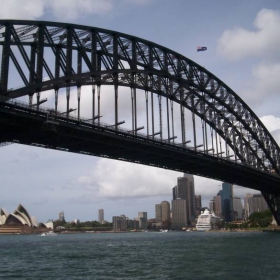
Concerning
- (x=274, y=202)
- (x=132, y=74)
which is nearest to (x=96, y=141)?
(x=132, y=74)

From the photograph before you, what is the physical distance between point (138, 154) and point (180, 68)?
1897 centimetres

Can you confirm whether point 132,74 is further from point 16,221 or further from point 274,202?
point 16,221

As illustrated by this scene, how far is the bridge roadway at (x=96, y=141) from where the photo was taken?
42812mm

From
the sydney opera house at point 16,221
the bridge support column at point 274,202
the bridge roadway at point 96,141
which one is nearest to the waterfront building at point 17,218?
the sydney opera house at point 16,221

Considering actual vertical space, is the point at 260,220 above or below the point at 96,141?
below

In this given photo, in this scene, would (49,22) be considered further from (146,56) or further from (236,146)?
(236,146)

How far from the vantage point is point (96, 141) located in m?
50.4

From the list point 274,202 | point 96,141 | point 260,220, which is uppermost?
point 96,141

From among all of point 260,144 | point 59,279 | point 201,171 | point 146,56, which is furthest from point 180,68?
point 59,279

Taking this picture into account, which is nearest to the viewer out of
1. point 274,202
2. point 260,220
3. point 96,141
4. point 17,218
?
point 96,141

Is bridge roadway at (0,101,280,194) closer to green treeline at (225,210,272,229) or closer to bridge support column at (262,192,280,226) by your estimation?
bridge support column at (262,192,280,226)

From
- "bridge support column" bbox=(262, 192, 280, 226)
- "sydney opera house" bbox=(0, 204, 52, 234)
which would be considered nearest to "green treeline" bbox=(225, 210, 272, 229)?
"bridge support column" bbox=(262, 192, 280, 226)

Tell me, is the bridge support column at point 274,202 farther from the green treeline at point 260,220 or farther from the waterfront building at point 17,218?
the waterfront building at point 17,218

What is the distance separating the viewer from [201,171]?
77.1 m
